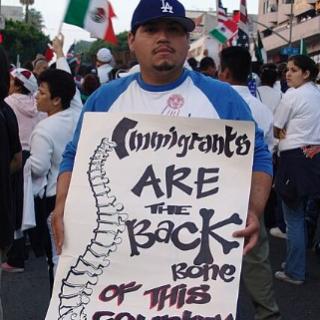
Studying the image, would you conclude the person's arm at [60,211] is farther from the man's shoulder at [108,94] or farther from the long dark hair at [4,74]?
the long dark hair at [4,74]

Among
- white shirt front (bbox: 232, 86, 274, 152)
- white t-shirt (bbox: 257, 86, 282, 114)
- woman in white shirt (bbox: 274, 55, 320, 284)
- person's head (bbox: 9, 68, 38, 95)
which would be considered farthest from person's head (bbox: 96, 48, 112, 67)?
white shirt front (bbox: 232, 86, 274, 152)

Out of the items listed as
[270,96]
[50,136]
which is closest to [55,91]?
[50,136]

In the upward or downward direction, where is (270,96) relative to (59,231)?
upward

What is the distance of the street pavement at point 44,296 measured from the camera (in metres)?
4.99

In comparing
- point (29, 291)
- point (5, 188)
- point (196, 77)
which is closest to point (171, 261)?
point (196, 77)

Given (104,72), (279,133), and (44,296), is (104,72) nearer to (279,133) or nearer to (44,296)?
(279,133)

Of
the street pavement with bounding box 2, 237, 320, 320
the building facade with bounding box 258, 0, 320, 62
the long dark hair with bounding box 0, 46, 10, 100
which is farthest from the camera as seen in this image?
the building facade with bounding box 258, 0, 320, 62

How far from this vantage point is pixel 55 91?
480 centimetres

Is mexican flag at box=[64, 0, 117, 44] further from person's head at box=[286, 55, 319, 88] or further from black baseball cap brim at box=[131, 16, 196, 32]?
black baseball cap brim at box=[131, 16, 196, 32]

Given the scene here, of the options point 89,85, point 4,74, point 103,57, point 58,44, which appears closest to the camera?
point 4,74

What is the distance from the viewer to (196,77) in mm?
2725

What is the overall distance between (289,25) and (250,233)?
6843cm

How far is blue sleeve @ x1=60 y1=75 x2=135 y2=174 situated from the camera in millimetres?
2721

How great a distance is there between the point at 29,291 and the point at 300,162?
7.62ft
